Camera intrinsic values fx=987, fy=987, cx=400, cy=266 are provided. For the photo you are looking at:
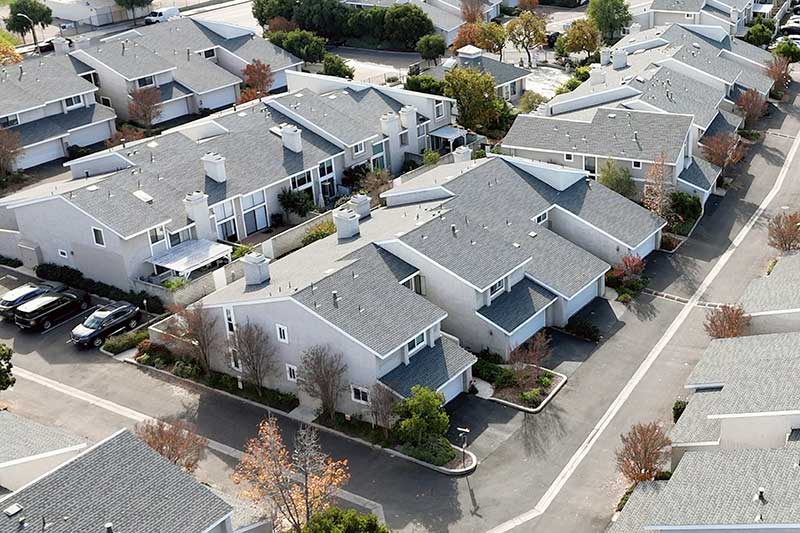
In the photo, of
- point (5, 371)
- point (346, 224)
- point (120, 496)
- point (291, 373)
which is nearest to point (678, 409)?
point (291, 373)

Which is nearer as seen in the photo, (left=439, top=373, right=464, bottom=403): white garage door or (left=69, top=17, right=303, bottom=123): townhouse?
(left=439, top=373, right=464, bottom=403): white garage door

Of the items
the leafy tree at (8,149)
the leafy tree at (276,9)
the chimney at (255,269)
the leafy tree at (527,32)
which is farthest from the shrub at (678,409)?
the leafy tree at (276,9)

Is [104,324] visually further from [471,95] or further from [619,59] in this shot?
[619,59]

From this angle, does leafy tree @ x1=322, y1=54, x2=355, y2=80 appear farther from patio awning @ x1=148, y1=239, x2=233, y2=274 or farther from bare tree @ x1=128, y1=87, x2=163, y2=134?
patio awning @ x1=148, y1=239, x2=233, y2=274

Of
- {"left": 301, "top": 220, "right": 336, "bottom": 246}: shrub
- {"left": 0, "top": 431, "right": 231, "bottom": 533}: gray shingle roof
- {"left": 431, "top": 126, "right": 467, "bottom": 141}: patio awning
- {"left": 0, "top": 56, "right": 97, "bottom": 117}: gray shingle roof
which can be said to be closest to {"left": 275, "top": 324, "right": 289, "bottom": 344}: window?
{"left": 0, "top": 431, "right": 231, "bottom": 533}: gray shingle roof

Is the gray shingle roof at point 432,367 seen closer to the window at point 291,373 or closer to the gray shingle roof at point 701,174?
the window at point 291,373

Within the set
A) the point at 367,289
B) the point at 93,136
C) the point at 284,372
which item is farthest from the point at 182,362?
the point at 93,136

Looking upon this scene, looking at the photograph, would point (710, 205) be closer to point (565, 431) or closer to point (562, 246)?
point (562, 246)
